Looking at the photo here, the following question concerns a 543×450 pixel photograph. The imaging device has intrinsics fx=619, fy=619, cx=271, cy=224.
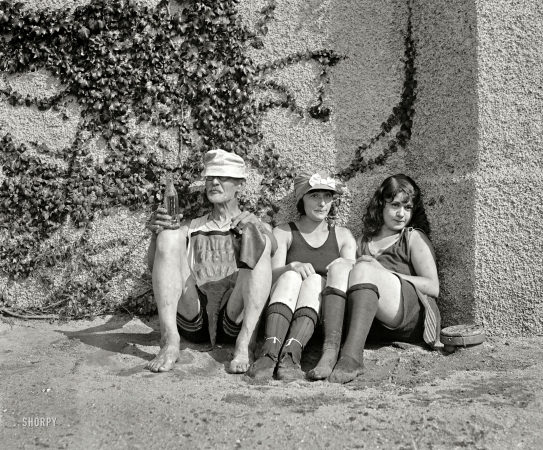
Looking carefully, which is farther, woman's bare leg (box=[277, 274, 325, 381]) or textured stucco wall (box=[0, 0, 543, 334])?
textured stucco wall (box=[0, 0, 543, 334])

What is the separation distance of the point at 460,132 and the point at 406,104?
55cm

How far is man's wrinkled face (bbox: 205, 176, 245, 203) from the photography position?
386cm

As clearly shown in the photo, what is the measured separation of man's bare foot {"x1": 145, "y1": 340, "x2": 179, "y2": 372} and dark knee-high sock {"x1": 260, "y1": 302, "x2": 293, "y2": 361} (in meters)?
0.47

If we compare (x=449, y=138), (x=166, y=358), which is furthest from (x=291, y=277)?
(x=449, y=138)

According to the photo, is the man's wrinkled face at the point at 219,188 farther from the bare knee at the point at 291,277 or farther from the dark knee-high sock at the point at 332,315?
the dark knee-high sock at the point at 332,315

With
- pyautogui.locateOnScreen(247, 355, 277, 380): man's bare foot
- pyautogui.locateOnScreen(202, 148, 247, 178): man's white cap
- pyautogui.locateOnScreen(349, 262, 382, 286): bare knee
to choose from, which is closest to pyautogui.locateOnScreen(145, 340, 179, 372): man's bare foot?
pyautogui.locateOnScreen(247, 355, 277, 380): man's bare foot

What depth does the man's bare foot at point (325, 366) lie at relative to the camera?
9.69 ft

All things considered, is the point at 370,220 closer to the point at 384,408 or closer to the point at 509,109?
the point at 509,109

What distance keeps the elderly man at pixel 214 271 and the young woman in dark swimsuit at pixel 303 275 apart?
0.15 meters

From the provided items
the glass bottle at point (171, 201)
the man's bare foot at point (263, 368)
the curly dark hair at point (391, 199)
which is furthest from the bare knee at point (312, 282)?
the glass bottle at point (171, 201)

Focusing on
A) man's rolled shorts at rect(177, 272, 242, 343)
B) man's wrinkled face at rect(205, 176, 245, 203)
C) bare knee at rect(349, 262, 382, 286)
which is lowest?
man's rolled shorts at rect(177, 272, 242, 343)

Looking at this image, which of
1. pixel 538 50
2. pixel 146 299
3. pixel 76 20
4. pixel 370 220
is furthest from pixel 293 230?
pixel 76 20

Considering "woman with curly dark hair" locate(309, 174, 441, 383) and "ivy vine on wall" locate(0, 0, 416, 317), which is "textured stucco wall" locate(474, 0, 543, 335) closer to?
"woman with curly dark hair" locate(309, 174, 441, 383)

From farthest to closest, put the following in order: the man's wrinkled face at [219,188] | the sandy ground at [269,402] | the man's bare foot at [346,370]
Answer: the man's wrinkled face at [219,188] → the man's bare foot at [346,370] → the sandy ground at [269,402]
